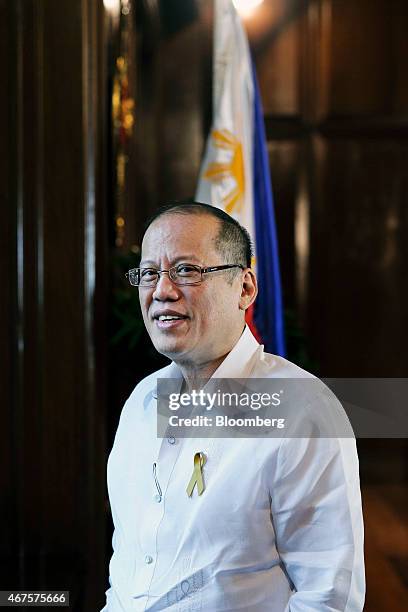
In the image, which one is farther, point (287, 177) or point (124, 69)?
point (287, 177)

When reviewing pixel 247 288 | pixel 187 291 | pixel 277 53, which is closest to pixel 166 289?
pixel 187 291

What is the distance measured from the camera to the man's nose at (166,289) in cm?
101

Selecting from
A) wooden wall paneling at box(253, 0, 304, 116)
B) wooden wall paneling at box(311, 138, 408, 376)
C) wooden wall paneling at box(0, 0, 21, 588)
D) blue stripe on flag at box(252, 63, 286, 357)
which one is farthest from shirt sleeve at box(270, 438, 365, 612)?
wooden wall paneling at box(253, 0, 304, 116)

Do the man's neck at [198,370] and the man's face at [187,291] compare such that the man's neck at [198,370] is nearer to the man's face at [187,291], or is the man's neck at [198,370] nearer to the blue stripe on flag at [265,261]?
the man's face at [187,291]

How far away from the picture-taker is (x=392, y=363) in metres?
3.73

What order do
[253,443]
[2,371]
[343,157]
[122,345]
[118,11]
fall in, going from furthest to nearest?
[343,157]
[118,11]
[122,345]
[2,371]
[253,443]

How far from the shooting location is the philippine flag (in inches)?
94.8

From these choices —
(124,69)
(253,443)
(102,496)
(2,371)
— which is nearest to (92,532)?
(102,496)

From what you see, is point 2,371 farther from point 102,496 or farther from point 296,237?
point 296,237

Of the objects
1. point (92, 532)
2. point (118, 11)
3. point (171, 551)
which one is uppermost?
point (118, 11)

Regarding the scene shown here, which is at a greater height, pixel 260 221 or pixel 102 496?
pixel 260 221

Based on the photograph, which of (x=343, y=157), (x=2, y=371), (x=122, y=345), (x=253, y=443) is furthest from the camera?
(x=343, y=157)

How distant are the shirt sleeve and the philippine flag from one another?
4.58 ft

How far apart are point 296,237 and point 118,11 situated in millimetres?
1493
